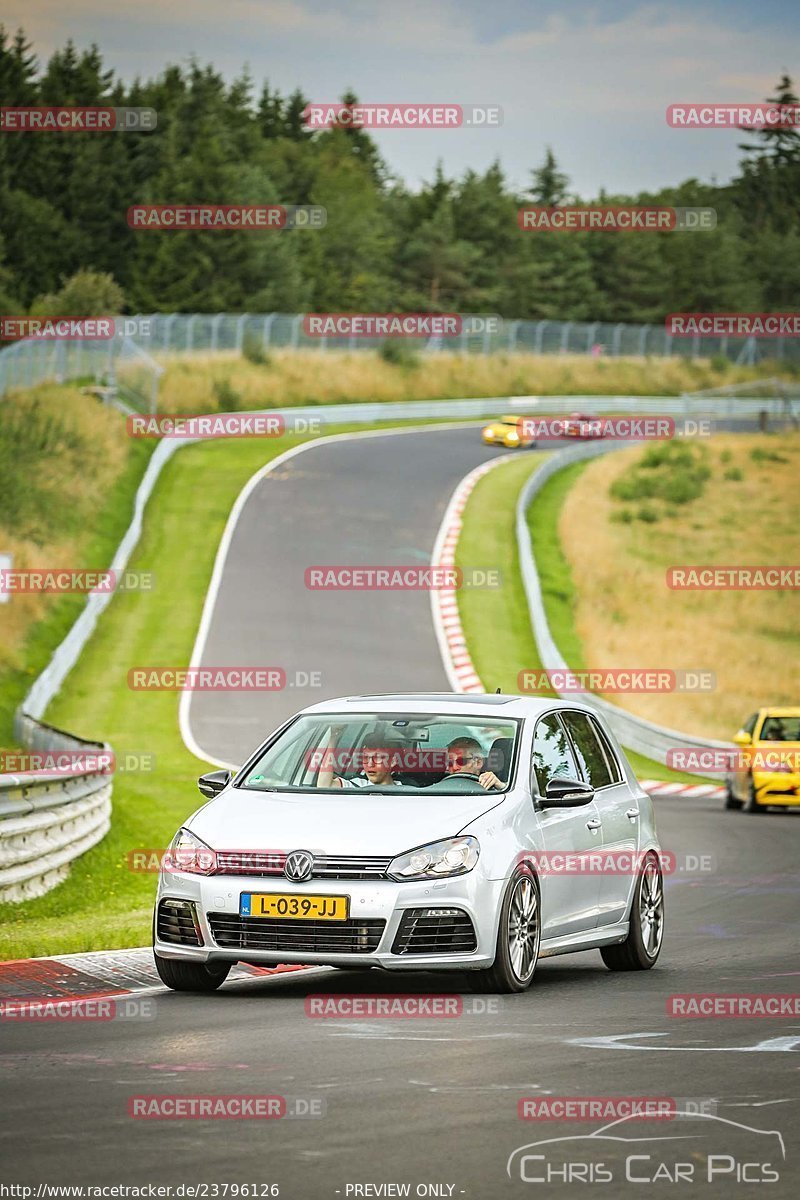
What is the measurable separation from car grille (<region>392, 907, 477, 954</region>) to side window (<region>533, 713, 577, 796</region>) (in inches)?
52.9

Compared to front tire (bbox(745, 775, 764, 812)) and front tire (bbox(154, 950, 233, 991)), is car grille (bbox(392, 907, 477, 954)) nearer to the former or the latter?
front tire (bbox(154, 950, 233, 991))

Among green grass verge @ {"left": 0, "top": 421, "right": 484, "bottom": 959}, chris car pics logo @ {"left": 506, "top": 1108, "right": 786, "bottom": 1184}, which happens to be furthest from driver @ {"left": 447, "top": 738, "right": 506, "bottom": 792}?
chris car pics logo @ {"left": 506, "top": 1108, "right": 786, "bottom": 1184}

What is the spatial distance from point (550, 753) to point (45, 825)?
19.1 ft

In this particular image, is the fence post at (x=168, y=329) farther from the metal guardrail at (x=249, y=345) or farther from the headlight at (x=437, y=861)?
the headlight at (x=437, y=861)

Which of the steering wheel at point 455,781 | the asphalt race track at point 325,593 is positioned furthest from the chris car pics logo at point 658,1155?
the asphalt race track at point 325,593

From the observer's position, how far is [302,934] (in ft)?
33.3

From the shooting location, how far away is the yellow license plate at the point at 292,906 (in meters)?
10.1

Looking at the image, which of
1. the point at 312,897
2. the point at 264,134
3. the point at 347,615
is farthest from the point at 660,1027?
the point at 264,134

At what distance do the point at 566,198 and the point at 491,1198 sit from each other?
145 m

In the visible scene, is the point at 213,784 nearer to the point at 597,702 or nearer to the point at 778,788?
the point at 778,788

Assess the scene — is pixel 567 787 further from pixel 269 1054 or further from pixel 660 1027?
pixel 269 1054

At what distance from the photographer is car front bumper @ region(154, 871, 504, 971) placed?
10078mm

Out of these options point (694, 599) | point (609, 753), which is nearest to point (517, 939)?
point (609, 753)

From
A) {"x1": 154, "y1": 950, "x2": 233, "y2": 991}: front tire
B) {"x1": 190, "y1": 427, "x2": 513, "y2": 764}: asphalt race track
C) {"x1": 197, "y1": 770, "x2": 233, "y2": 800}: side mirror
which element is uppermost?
{"x1": 197, "y1": 770, "x2": 233, "y2": 800}: side mirror
